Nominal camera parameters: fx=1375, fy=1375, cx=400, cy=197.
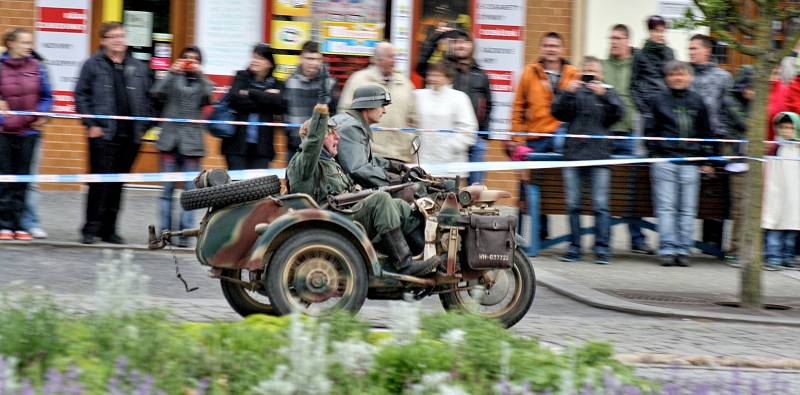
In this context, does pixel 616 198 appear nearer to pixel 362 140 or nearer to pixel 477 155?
pixel 477 155

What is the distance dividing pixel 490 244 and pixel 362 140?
1.21 meters

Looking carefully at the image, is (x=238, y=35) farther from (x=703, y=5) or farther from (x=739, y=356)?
(x=739, y=356)

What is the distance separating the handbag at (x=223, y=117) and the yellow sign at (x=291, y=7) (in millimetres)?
3670

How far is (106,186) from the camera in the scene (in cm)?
1252

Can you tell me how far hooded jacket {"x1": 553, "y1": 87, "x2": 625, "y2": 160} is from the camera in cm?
1295

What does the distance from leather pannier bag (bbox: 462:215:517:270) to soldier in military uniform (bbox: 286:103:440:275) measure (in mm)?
248

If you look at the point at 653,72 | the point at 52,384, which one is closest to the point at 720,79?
the point at 653,72

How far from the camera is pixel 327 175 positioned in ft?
28.4

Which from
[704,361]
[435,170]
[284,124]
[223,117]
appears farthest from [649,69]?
[704,361]

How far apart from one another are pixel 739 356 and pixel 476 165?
4828 mm

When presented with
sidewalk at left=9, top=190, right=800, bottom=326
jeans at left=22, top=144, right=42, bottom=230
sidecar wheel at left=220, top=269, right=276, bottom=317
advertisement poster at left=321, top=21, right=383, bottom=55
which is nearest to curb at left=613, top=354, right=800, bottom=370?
sidewalk at left=9, top=190, right=800, bottom=326

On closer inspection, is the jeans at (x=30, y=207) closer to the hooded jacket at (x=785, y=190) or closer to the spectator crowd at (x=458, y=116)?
the spectator crowd at (x=458, y=116)

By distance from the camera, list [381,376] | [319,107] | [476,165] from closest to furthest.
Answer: [381,376], [319,107], [476,165]

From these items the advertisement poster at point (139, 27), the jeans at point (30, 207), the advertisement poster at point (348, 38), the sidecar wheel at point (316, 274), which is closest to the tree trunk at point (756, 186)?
the sidecar wheel at point (316, 274)
